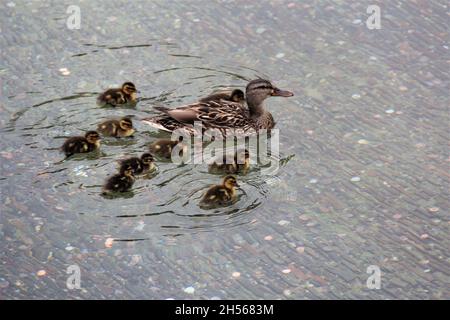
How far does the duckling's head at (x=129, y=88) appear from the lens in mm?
8094

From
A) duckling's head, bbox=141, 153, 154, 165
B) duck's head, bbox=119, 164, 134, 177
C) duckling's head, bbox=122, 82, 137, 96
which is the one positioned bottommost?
duckling's head, bbox=141, 153, 154, 165

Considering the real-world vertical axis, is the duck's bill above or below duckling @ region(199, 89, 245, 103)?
above

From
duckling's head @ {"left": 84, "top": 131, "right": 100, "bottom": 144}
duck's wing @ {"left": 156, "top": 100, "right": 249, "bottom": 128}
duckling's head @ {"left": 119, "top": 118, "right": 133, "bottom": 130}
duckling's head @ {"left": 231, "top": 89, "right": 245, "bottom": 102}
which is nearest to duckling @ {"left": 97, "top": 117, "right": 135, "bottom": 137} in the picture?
duckling's head @ {"left": 119, "top": 118, "right": 133, "bottom": 130}

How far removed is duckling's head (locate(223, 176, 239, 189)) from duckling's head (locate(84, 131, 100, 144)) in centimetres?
111

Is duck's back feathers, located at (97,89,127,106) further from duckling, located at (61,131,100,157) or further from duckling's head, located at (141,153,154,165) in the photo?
duckling's head, located at (141,153,154,165)

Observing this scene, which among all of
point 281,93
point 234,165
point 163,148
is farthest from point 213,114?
point 234,165

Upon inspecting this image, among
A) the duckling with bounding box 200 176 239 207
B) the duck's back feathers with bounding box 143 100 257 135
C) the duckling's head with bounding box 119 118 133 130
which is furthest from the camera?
the duck's back feathers with bounding box 143 100 257 135

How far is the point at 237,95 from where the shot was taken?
8.32m

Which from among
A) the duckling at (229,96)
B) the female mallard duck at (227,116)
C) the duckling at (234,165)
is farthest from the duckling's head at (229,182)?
the duckling at (229,96)

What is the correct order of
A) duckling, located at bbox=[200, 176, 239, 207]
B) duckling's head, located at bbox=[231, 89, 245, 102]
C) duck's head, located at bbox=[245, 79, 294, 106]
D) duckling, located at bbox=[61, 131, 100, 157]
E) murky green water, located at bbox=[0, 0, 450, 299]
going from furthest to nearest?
duckling's head, located at bbox=[231, 89, 245, 102] < duck's head, located at bbox=[245, 79, 294, 106] < duckling, located at bbox=[61, 131, 100, 157] < duckling, located at bbox=[200, 176, 239, 207] < murky green water, located at bbox=[0, 0, 450, 299]

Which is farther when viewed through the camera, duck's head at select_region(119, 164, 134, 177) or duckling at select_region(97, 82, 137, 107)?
duckling at select_region(97, 82, 137, 107)

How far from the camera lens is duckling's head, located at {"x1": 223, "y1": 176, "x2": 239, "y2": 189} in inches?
271
